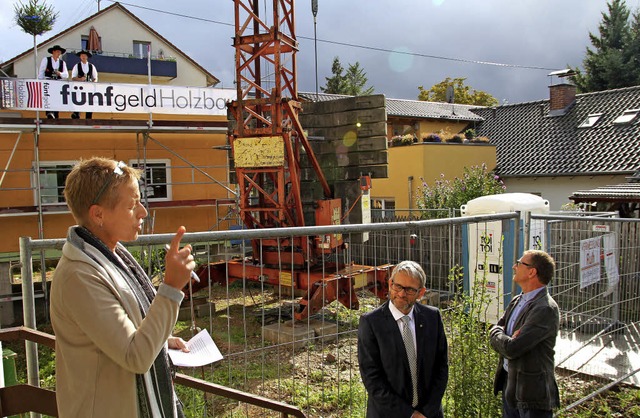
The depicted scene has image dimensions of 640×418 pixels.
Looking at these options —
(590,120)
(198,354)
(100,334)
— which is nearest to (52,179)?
(198,354)

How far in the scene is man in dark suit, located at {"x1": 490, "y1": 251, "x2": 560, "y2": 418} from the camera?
3.58 meters

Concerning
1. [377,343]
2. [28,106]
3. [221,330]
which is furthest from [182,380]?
[28,106]

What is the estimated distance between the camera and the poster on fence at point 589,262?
19.5 feet

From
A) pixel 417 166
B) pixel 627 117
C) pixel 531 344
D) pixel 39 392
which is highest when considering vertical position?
pixel 627 117

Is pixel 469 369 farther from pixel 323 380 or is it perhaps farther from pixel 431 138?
pixel 431 138

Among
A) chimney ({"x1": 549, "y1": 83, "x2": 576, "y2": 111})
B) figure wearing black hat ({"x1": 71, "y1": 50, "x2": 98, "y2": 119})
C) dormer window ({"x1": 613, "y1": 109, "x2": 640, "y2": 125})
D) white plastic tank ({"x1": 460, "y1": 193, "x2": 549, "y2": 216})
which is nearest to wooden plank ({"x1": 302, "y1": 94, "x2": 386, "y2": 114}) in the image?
white plastic tank ({"x1": 460, "y1": 193, "x2": 549, "y2": 216})

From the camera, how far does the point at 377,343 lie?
118 inches

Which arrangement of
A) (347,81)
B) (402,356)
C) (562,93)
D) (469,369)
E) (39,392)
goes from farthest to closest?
(347,81)
(562,93)
(469,369)
(402,356)
(39,392)

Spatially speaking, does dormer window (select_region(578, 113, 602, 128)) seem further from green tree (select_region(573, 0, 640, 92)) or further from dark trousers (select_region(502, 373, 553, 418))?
dark trousers (select_region(502, 373, 553, 418))

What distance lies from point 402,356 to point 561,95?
25.2 meters

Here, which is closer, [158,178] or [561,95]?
[158,178]

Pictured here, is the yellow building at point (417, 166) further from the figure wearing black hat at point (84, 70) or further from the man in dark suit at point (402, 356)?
the man in dark suit at point (402, 356)

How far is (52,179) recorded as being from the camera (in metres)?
12.3

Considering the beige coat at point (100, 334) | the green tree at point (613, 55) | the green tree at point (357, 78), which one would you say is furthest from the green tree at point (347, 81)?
the beige coat at point (100, 334)
